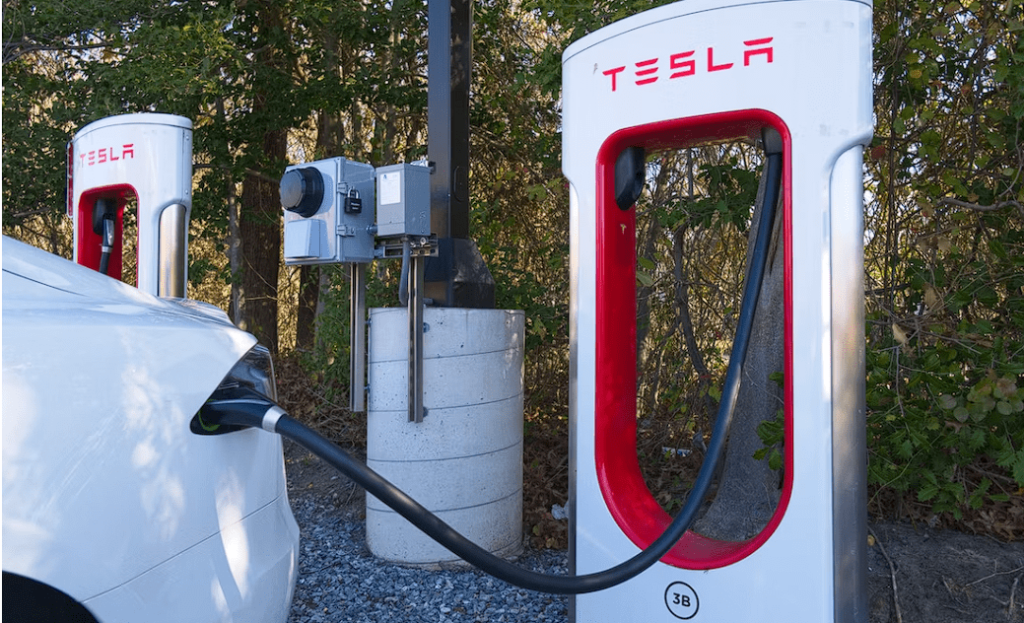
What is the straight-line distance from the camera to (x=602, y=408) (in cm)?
260

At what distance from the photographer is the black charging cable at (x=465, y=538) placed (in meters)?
1.81

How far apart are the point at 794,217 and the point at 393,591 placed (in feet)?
7.94

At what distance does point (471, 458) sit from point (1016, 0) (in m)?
2.93

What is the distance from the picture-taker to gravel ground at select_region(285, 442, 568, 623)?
3.46 m

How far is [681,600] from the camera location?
7.98 feet

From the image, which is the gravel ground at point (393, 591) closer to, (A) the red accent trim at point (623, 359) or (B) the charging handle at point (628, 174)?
(A) the red accent trim at point (623, 359)

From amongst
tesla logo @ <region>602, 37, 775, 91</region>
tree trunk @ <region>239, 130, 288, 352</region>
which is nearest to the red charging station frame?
tree trunk @ <region>239, 130, 288, 352</region>

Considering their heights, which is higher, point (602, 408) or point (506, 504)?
point (602, 408)

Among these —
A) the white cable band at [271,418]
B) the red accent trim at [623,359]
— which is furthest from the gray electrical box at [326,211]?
the white cable band at [271,418]

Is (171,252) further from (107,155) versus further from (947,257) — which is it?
(947,257)

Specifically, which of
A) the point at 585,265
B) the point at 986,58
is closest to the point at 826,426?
the point at 585,265

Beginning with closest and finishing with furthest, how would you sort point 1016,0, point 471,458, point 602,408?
point 602,408 → point 1016,0 → point 471,458

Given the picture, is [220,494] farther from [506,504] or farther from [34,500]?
[506,504]

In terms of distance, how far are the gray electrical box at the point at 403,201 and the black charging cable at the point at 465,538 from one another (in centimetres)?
179
